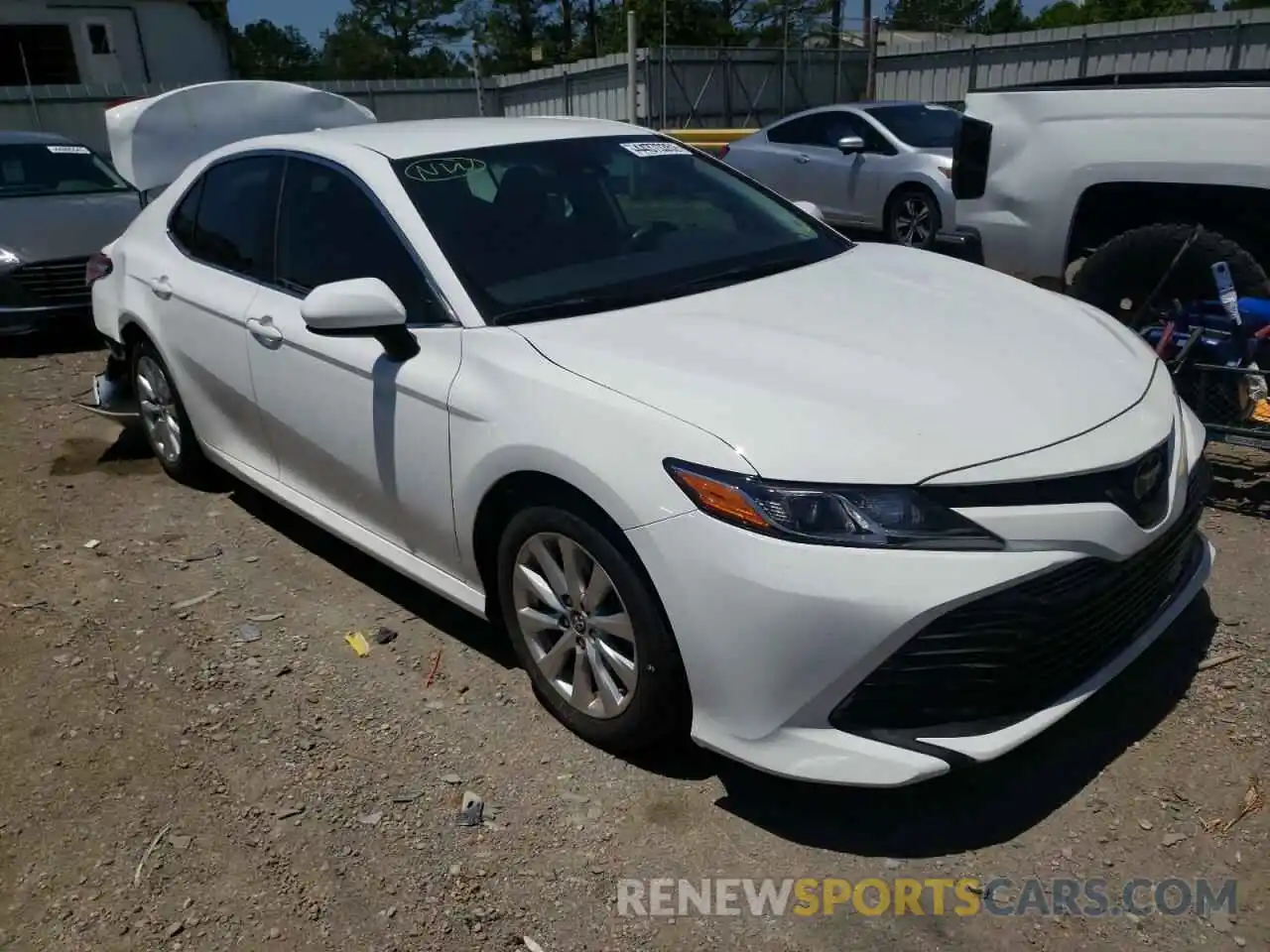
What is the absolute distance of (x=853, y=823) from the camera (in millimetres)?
2705

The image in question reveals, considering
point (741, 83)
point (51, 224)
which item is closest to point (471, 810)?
point (51, 224)

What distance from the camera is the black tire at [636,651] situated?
2.60 m

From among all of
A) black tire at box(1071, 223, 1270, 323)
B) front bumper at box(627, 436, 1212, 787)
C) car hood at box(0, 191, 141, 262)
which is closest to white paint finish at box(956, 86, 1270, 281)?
black tire at box(1071, 223, 1270, 323)

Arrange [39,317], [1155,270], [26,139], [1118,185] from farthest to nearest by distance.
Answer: [26,139] → [39,317] → [1118,185] → [1155,270]

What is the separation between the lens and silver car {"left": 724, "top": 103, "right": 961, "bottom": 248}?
33.7 ft

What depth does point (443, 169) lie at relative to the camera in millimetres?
3553

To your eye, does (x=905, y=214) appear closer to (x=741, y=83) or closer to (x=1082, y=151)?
(x=1082, y=151)

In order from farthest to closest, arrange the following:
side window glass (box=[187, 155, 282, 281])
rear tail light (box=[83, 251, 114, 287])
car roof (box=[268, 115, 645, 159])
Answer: rear tail light (box=[83, 251, 114, 287]) < side window glass (box=[187, 155, 282, 281]) < car roof (box=[268, 115, 645, 159])

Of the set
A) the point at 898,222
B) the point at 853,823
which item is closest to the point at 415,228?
the point at 853,823

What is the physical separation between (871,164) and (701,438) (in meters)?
9.05

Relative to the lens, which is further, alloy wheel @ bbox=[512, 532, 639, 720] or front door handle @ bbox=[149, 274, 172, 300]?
front door handle @ bbox=[149, 274, 172, 300]

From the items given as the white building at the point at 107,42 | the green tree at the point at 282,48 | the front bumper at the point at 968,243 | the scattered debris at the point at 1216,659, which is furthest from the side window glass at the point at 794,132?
the green tree at the point at 282,48

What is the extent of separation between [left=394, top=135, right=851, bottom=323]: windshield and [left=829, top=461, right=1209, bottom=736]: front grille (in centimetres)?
139

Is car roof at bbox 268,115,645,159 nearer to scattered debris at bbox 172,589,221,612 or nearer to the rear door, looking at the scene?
the rear door
